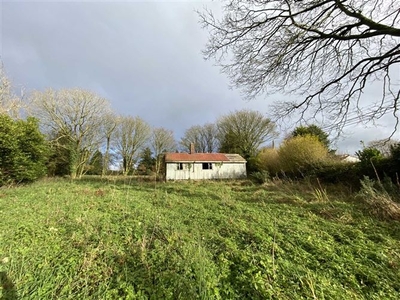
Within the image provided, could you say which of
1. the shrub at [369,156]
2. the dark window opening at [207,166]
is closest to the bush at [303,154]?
the shrub at [369,156]

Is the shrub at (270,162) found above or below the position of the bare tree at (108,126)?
below

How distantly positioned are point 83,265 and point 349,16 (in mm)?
9141

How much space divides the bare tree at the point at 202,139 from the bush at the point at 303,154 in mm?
19573

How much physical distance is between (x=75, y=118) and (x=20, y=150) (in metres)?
10.8

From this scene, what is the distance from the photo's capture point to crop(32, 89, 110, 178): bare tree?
1980 cm

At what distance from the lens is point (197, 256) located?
9.70 ft

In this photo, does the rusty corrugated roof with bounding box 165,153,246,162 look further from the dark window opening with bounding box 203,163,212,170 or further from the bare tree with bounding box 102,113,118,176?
the bare tree with bounding box 102,113,118,176

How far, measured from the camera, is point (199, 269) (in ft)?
8.75

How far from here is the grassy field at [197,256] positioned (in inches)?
93.8

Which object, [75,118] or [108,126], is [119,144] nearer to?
[108,126]

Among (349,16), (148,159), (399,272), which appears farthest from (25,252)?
(148,159)

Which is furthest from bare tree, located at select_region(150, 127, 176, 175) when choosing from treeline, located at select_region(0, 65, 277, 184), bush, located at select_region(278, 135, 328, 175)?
bush, located at select_region(278, 135, 328, 175)

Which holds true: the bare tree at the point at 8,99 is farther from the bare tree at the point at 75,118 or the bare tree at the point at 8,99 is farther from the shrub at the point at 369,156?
the shrub at the point at 369,156

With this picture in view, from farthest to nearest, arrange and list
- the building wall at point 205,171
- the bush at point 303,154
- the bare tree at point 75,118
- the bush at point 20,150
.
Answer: the building wall at point 205,171
the bare tree at point 75,118
the bush at point 303,154
the bush at point 20,150
